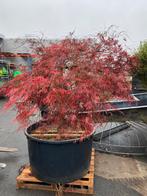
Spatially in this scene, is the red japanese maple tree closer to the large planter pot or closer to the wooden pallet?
the large planter pot

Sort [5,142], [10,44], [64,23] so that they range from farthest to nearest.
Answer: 1. [10,44]
2. [64,23]
3. [5,142]

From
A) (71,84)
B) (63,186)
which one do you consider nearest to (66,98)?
(71,84)

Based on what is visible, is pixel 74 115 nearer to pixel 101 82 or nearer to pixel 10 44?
pixel 101 82

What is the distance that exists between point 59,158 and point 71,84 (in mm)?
604

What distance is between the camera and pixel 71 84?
1.71m

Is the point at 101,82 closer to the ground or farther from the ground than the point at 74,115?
farther from the ground

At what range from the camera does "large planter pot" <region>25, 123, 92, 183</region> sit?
5.71 feet

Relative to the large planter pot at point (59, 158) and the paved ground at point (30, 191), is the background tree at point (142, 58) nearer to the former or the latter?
the paved ground at point (30, 191)

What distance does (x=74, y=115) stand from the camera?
173cm

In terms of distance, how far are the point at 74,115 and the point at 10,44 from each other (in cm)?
927

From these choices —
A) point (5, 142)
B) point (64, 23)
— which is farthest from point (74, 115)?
point (64, 23)

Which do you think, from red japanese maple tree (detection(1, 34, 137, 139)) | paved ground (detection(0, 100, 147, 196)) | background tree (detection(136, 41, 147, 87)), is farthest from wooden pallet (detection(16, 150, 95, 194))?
background tree (detection(136, 41, 147, 87))

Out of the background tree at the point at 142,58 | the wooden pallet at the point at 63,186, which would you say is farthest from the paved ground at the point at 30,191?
the background tree at the point at 142,58

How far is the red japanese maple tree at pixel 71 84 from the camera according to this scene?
1.66 m
